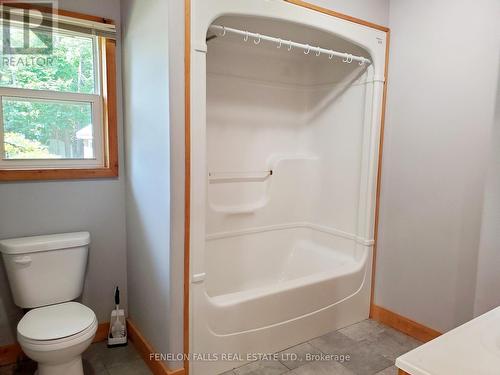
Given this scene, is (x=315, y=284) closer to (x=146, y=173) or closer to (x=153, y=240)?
(x=153, y=240)

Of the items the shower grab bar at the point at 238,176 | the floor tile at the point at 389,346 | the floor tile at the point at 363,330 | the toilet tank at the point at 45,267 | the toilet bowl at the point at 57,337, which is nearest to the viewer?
the toilet bowl at the point at 57,337

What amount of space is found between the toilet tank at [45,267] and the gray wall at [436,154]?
213cm

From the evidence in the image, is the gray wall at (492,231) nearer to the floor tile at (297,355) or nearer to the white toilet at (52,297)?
the floor tile at (297,355)

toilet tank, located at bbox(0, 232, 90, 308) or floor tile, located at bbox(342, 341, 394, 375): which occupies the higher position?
toilet tank, located at bbox(0, 232, 90, 308)

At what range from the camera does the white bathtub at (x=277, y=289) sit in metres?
2.09

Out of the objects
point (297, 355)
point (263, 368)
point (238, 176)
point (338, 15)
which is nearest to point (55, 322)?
point (263, 368)

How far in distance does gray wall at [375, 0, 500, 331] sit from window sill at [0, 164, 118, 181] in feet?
6.51

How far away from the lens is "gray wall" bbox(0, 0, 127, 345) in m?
2.13

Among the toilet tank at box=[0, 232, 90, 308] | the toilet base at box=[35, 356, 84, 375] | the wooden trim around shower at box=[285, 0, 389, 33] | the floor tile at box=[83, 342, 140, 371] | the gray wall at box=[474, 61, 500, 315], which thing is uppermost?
the wooden trim around shower at box=[285, 0, 389, 33]

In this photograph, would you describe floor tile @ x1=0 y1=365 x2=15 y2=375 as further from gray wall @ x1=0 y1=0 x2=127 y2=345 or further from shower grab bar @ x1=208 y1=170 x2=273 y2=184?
shower grab bar @ x1=208 y1=170 x2=273 y2=184

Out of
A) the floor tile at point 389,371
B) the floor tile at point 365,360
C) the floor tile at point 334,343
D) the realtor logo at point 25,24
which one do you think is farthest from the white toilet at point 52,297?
the floor tile at point 389,371

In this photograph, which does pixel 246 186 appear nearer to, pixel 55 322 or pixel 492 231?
pixel 55 322

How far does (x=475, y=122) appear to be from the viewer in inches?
85.7

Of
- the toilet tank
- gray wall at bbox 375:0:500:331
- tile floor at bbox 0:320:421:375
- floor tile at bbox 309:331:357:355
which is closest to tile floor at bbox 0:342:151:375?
tile floor at bbox 0:320:421:375
